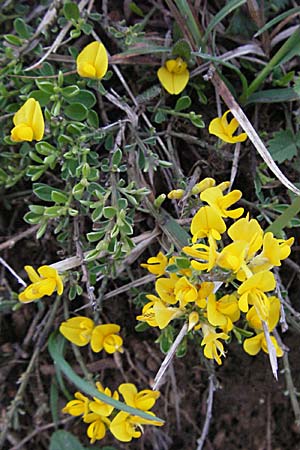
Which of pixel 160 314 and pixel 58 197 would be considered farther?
pixel 58 197

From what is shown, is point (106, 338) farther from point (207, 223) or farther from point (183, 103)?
point (183, 103)

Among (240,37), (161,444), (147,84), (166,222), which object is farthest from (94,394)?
(240,37)

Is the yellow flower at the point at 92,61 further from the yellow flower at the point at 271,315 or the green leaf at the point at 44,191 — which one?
the yellow flower at the point at 271,315

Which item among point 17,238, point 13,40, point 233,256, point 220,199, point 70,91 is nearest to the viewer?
point 233,256

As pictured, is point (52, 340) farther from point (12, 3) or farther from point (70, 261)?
point (12, 3)

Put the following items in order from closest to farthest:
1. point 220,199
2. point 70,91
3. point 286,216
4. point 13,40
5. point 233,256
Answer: point 233,256 → point 220,199 → point 286,216 → point 70,91 → point 13,40

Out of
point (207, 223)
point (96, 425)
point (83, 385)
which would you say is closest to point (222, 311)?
point (207, 223)

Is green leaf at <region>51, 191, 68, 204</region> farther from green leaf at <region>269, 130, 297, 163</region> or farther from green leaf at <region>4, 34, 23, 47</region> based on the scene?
green leaf at <region>269, 130, 297, 163</region>

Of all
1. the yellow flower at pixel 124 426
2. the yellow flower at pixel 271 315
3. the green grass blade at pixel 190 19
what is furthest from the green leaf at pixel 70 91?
the yellow flower at pixel 124 426
